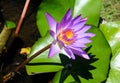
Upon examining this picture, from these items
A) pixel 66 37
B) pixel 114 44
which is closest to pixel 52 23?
pixel 66 37

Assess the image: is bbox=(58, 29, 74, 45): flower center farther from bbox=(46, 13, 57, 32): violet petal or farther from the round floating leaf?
the round floating leaf

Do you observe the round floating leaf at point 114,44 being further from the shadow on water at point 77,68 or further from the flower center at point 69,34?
the flower center at point 69,34

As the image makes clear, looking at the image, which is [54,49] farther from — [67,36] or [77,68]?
[77,68]

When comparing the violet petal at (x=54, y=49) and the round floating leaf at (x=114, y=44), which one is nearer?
the violet petal at (x=54, y=49)

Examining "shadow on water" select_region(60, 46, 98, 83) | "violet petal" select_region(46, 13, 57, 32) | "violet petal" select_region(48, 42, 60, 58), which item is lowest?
"shadow on water" select_region(60, 46, 98, 83)

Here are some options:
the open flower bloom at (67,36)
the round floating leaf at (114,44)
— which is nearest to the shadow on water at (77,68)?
the round floating leaf at (114,44)

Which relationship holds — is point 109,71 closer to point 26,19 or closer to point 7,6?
point 26,19

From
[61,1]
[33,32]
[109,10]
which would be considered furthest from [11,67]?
[109,10]

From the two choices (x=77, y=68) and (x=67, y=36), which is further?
(x=77, y=68)

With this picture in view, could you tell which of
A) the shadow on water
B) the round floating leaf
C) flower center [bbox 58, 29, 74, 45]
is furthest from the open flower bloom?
the round floating leaf
